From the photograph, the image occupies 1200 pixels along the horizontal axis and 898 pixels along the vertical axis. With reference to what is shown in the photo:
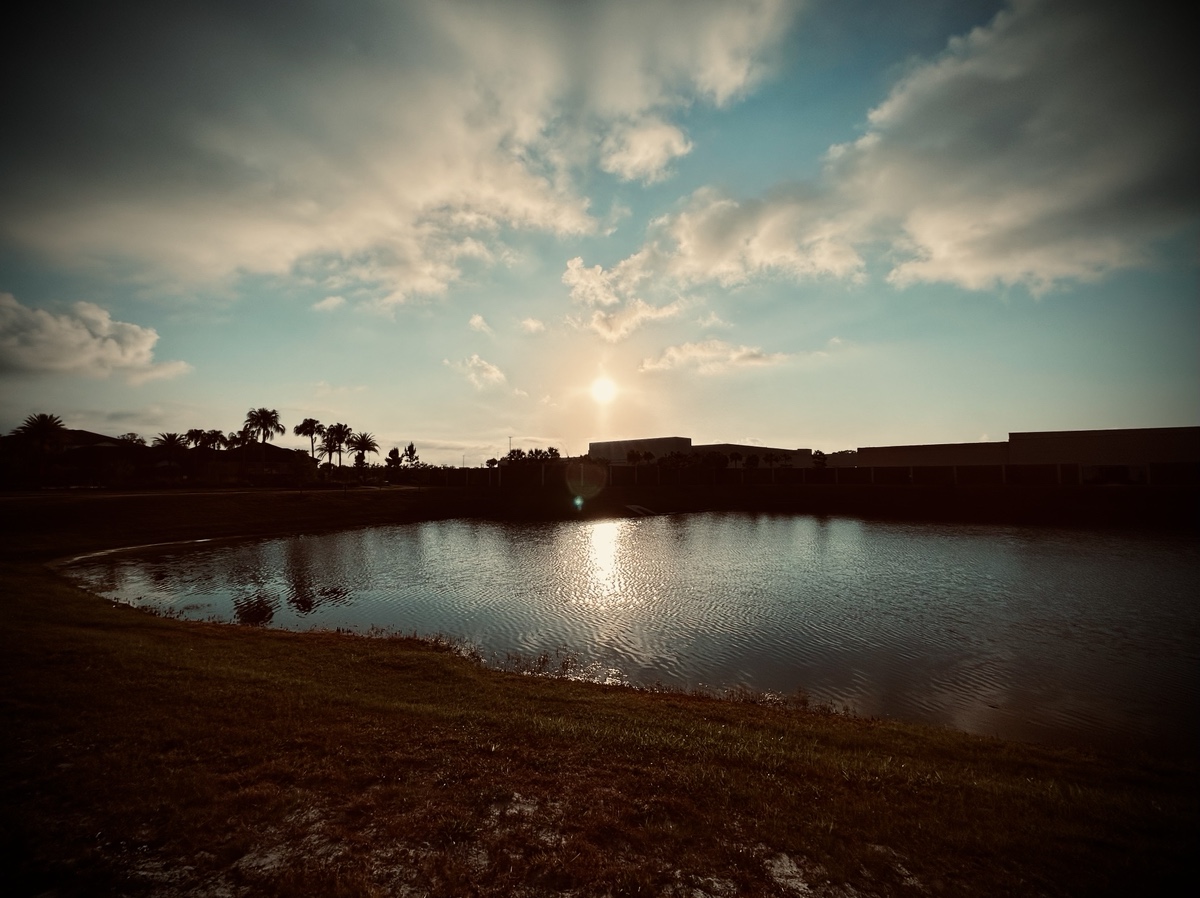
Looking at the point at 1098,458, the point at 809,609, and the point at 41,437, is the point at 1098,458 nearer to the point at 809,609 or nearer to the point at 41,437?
the point at 809,609

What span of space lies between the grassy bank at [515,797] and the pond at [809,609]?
16.7ft

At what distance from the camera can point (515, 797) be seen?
8.26m

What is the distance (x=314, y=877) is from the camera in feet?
20.7

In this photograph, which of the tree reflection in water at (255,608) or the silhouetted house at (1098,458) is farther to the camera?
the silhouetted house at (1098,458)

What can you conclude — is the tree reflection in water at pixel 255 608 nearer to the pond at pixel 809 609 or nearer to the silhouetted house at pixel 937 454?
the pond at pixel 809 609

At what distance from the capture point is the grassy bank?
21.5 ft

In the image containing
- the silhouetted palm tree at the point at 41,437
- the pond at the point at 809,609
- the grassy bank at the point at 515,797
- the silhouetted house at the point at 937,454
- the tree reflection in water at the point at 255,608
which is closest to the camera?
the grassy bank at the point at 515,797

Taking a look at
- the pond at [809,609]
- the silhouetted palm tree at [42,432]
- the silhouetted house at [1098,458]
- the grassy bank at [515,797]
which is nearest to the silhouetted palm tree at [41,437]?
the silhouetted palm tree at [42,432]

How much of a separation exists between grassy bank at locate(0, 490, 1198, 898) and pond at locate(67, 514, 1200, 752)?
16.7 feet

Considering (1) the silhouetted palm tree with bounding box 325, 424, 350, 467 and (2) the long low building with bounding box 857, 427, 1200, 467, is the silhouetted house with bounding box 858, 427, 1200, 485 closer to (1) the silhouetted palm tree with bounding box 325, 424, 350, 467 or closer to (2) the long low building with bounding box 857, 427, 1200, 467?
(2) the long low building with bounding box 857, 427, 1200, 467

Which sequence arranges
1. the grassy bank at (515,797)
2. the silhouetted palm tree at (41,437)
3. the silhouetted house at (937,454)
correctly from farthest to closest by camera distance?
the silhouetted house at (937,454) → the silhouetted palm tree at (41,437) → the grassy bank at (515,797)

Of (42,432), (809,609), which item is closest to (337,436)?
(42,432)

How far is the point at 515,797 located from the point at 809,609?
23867 millimetres

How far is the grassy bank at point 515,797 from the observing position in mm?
6551
